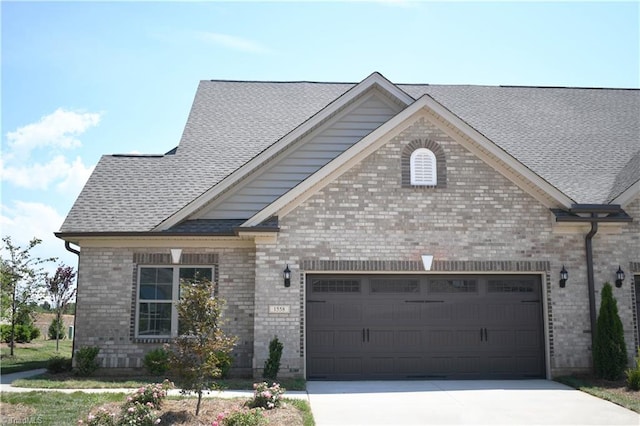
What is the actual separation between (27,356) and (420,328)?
1324 cm

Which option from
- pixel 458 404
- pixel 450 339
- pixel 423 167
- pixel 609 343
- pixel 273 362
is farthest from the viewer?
pixel 423 167

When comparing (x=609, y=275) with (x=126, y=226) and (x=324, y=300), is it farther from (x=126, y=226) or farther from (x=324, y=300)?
(x=126, y=226)

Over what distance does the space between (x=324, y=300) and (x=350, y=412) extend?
12.7 ft

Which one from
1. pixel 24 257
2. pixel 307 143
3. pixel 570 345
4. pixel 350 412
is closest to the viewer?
pixel 350 412

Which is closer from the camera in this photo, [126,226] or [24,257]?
[126,226]

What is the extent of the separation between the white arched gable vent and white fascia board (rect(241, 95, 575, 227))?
734 millimetres

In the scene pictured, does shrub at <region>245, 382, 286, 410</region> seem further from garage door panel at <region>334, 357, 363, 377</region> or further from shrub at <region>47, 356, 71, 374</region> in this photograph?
shrub at <region>47, 356, 71, 374</region>

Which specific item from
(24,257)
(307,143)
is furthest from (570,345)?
(24,257)

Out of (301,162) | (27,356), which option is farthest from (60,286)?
(301,162)

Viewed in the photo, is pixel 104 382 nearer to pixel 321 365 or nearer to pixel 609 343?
pixel 321 365

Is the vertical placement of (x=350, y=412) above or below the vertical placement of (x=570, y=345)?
below

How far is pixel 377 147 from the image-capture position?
537 inches

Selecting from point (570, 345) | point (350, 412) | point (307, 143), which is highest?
point (307, 143)

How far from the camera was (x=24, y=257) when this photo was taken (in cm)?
2017
